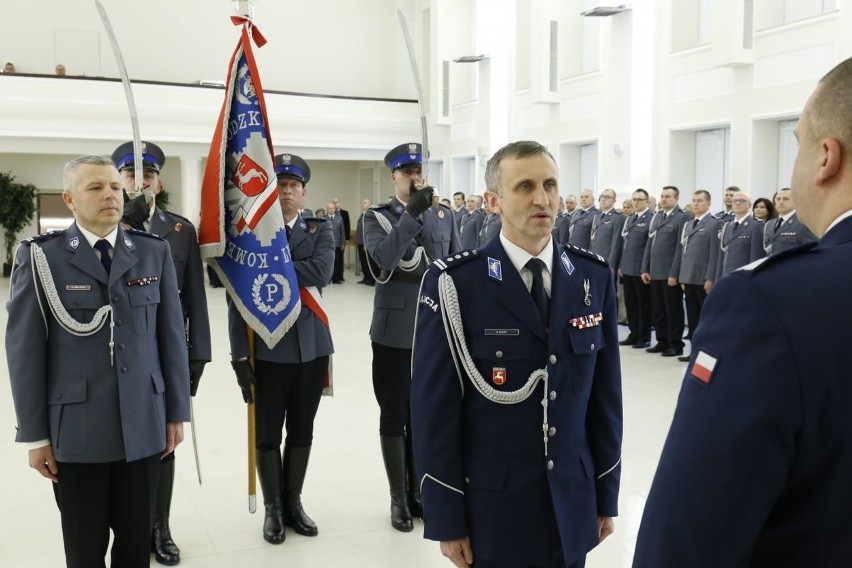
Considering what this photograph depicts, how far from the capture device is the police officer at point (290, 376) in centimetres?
330

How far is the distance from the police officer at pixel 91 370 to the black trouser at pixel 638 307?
711 cm

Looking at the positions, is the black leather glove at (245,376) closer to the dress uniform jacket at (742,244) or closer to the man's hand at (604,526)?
the man's hand at (604,526)

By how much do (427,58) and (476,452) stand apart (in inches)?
762

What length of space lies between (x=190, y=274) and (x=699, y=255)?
628 centimetres

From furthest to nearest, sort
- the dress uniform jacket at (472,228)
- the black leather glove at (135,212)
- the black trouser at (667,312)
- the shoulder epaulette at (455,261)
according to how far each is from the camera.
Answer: the dress uniform jacket at (472,228), the black trouser at (667,312), the black leather glove at (135,212), the shoulder epaulette at (455,261)

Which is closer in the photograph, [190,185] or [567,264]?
→ [567,264]

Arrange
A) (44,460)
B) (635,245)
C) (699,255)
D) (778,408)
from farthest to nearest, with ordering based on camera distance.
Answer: (635,245) < (699,255) < (44,460) < (778,408)

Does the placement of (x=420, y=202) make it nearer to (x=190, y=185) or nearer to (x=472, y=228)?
(x=472, y=228)

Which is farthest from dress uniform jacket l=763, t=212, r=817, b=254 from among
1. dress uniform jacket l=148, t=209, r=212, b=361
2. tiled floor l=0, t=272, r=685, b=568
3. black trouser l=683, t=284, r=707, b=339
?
dress uniform jacket l=148, t=209, r=212, b=361

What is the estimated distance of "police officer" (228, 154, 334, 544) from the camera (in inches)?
130

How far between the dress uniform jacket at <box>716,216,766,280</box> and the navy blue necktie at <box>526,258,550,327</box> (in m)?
6.25

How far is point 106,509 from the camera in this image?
2.37 meters

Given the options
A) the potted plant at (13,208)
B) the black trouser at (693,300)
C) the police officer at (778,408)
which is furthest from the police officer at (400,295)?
the potted plant at (13,208)

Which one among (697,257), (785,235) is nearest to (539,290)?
(785,235)
